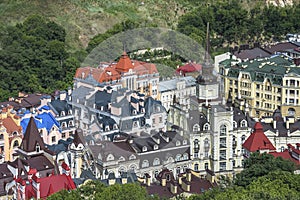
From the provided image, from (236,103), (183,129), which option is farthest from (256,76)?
(183,129)

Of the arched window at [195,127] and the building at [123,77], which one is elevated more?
the building at [123,77]

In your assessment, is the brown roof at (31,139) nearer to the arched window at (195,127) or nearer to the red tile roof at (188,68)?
the arched window at (195,127)

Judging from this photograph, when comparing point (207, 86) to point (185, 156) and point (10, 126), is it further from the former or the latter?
point (10, 126)

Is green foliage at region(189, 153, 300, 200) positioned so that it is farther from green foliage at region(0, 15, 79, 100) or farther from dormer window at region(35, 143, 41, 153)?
green foliage at region(0, 15, 79, 100)

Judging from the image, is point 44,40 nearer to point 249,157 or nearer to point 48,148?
point 48,148

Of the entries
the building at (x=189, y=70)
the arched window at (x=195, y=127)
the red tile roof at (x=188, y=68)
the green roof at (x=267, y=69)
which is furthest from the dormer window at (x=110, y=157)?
the red tile roof at (x=188, y=68)
